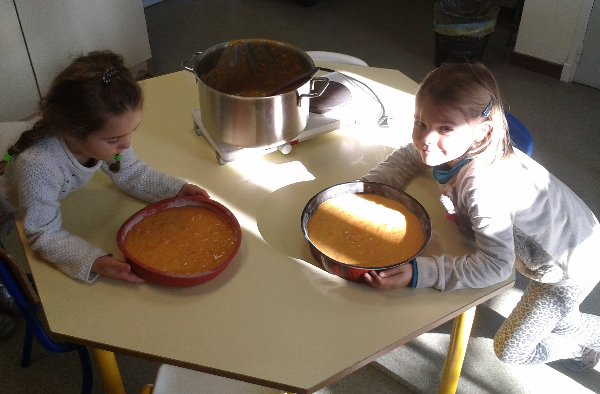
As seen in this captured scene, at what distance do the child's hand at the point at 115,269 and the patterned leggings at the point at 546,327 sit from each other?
968 mm

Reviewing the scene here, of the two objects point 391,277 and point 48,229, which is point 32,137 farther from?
point 391,277

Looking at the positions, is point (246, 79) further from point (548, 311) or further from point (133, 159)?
point (548, 311)

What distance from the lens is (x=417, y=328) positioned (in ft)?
3.38

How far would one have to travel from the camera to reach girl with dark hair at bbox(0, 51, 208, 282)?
1.12 meters

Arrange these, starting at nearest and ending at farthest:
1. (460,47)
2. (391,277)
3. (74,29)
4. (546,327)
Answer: (391,277)
(546,327)
(74,29)
(460,47)

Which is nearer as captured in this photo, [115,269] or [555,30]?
[115,269]

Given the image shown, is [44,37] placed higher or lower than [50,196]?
lower

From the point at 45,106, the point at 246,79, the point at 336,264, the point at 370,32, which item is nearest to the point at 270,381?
the point at 336,264

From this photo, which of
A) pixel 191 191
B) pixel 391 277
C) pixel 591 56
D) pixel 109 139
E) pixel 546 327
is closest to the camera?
pixel 391 277

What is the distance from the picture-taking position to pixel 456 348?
1.34 m

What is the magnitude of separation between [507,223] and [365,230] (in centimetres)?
26

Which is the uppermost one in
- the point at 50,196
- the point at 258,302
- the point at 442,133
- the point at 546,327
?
the point at 442,133

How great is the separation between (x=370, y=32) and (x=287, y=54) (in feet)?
7.75

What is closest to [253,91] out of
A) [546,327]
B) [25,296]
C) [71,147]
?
[71,147]
